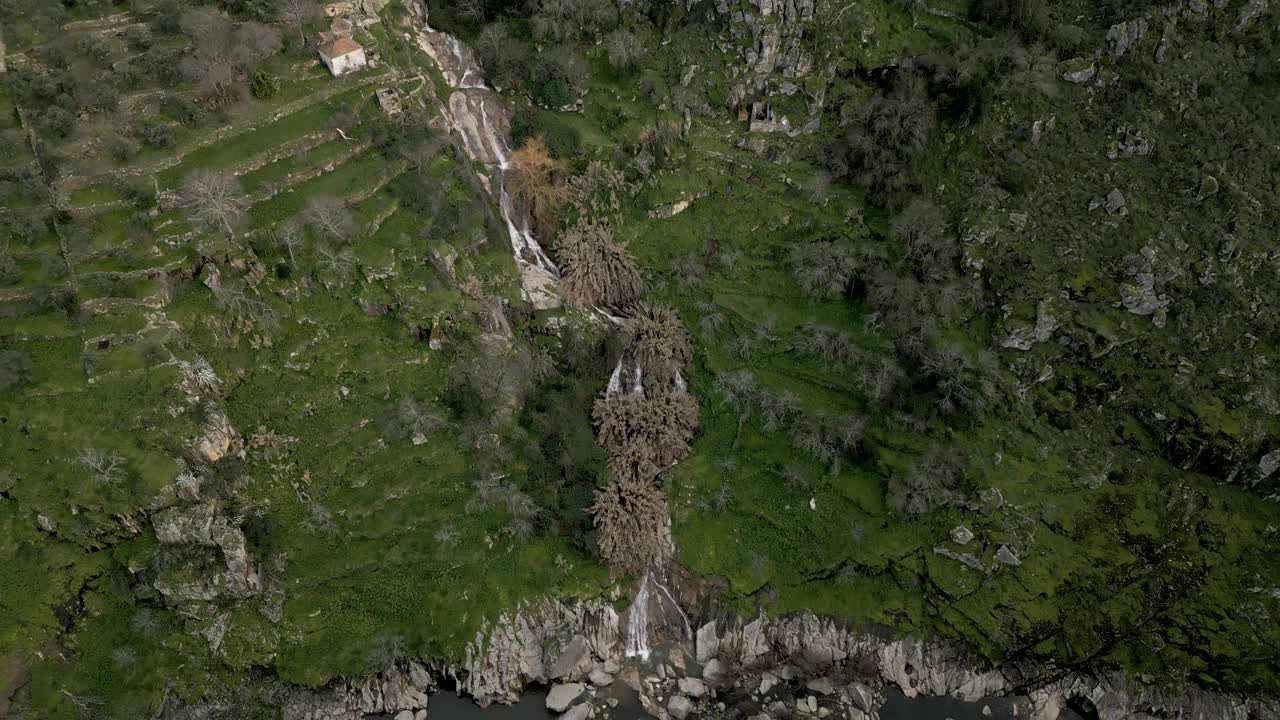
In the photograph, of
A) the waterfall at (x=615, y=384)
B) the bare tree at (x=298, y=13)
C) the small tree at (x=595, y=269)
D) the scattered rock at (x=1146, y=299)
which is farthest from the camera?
the bare tree at (x=298, y=13)

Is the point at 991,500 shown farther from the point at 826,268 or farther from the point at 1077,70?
the point at 1077,70

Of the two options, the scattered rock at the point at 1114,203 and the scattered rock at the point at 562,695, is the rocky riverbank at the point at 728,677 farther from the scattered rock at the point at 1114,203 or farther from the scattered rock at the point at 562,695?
the scattered rock at the point at 1114,203

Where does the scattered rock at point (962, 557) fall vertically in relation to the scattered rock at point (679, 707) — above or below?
above

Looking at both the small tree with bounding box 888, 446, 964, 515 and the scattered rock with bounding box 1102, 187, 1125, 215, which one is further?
the scattered rock with bounding box 1102, 187, 1125, 215

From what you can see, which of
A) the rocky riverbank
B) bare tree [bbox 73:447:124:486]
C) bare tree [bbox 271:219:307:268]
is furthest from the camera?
bare tree [bbox 271:219:307:268]

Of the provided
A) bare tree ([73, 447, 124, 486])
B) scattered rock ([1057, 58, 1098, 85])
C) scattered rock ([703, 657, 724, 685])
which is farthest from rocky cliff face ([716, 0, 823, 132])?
bare tree ([73, 447, 124, 486])

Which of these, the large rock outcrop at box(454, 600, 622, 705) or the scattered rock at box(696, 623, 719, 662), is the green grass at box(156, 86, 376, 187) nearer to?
the large rock outcrop at box(454, 600, 622, 705)

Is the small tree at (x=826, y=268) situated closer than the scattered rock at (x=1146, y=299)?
No

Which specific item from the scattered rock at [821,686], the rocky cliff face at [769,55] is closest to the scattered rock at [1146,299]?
the rocky cliff face at [769,55]
